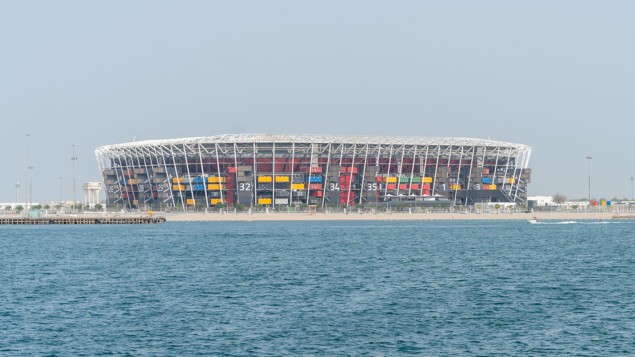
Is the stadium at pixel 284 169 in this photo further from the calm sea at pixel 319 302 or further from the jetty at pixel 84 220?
the calm sea at pixel 319 302

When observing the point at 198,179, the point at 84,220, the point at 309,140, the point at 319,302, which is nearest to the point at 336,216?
the point at 309,140

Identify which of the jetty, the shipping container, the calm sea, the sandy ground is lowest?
the jetty

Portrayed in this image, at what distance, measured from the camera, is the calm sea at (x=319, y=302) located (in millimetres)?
39125

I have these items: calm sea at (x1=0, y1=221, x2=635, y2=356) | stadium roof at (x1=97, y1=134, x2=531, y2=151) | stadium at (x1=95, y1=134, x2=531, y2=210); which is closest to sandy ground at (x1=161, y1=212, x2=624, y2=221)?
stadium at (x1=95, y1=134, x2=531, y2=210)

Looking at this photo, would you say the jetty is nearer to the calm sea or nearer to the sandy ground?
the sandy ground

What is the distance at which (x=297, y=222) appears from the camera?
7170 inches

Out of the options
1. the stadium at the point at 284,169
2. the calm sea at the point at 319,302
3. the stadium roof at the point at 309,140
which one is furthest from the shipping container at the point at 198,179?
the calm sea at the point at 319,302

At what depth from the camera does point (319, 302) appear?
167ft

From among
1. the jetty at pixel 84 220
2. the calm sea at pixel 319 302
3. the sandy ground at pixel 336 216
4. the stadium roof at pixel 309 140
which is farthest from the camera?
the stadium roof at pixel 309 140

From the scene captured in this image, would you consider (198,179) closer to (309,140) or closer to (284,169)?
(284,169)

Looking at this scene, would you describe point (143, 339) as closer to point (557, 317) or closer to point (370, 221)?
point (557, 317)

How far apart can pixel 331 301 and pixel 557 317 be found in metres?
11.9

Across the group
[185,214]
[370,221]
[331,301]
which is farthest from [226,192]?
[331,301]

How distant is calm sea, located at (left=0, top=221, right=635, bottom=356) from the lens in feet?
128
